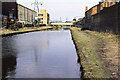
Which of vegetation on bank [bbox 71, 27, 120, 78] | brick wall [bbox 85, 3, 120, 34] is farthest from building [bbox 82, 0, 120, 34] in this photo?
vegetation on bank [bbox 71, 27, 120, 78]

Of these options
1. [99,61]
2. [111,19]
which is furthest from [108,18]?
[99,61]

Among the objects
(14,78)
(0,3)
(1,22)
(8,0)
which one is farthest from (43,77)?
(8,0)

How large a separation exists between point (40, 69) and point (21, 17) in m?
78.8

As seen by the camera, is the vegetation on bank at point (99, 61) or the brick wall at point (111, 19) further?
the brick wall at point (111, 19)

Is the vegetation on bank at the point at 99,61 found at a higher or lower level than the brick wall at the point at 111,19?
lower

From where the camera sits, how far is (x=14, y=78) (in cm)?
653

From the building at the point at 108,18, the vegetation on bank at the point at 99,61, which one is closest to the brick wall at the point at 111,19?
the building at the point at 108,18

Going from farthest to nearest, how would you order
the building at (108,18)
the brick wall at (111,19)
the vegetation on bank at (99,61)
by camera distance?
the building at (108,18)
the brick wall at (111,19)
the vegetation on bank at (99,61)

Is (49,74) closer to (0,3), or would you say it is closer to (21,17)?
(0,3)

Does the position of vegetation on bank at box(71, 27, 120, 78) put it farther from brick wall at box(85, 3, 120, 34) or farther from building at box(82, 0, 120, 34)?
building at box(82, 0, 120, 34)

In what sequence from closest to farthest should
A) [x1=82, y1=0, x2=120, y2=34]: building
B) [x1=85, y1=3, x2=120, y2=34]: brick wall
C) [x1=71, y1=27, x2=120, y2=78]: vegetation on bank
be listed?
[x1=71, y1=27, x2=120, y2=78]: vegetation on bank → [x1=85, y1=3, x2=120, y2=34]: brick wall → [x1=82, y1=0, x2=120, y2=34]: building

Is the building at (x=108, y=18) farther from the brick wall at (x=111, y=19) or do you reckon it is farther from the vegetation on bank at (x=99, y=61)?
the vegetation on bank at (x=99, y=61)

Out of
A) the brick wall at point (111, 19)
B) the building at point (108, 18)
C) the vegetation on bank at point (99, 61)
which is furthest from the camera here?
the building at point (108, 18)

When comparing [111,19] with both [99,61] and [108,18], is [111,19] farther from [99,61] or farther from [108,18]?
[99,61]
